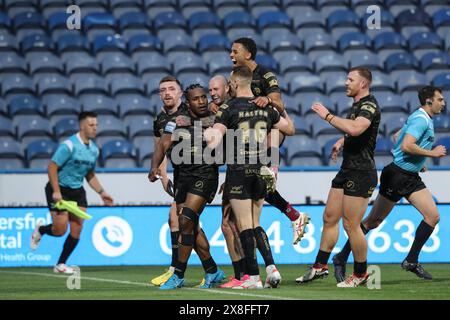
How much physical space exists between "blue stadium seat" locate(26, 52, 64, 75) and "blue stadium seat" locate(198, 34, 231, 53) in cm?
307

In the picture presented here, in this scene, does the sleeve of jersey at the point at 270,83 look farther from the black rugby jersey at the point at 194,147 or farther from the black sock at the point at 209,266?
the black sock at the point at 209,266

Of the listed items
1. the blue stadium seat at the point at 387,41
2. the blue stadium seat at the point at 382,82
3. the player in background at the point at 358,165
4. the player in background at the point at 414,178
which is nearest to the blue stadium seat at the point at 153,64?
the blue stadium seat at the point at 382,82

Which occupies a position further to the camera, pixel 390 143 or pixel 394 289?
pixel 390 143

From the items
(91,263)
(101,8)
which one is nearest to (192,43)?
(101,8)

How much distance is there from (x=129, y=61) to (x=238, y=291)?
12.4 m

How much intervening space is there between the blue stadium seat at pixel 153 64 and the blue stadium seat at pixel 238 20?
1.81 m

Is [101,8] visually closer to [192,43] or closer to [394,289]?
[192,43]

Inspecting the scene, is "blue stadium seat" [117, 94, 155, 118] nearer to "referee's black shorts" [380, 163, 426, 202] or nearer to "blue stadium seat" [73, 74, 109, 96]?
"blue stadium seat" [73, 74, 109, 96]

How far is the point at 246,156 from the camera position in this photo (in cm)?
1117

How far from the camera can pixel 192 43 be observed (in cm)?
2327

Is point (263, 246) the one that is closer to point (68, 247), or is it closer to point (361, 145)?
point (361, 145)

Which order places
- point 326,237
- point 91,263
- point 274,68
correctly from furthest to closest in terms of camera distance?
point 274,68, point 91,263, point 326,237

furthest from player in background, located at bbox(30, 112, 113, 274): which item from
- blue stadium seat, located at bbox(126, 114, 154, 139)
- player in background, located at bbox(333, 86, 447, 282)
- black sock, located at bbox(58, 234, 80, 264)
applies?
blue stadium seat, located at bbox(126, 114, 154, 139)

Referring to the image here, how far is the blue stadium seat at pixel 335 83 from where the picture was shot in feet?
72.4
